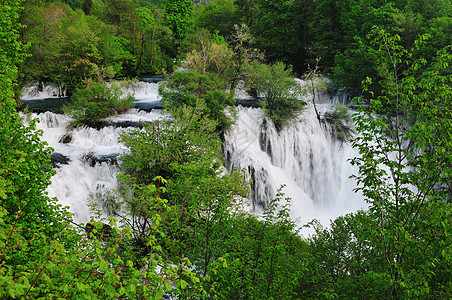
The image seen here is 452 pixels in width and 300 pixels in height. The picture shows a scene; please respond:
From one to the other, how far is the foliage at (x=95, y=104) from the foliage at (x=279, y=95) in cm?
888

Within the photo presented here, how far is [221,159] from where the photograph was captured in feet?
47.4

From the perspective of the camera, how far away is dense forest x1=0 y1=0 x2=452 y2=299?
406 centimetres

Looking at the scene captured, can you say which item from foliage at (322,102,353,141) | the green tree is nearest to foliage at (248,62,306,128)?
foliage at (322,102,353,141)

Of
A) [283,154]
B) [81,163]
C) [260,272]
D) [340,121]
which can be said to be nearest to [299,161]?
[283,154]

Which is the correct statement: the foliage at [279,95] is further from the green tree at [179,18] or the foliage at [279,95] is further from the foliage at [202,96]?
the green tree at [179,18]

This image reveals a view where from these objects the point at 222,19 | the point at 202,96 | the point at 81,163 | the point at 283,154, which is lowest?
the point at 283,154

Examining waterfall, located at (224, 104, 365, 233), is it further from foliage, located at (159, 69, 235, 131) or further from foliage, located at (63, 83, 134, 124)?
foliage, located at (63, 83, 134, 124)

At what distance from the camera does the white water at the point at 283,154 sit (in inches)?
593

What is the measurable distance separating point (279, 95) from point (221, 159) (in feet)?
24.2

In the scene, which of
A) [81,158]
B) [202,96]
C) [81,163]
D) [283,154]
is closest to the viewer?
[81,163]

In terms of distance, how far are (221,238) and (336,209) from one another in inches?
490

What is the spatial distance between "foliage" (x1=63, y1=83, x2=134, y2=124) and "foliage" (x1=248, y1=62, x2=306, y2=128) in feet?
29.1

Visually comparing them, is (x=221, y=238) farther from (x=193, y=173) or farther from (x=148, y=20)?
(x=148, y=20)

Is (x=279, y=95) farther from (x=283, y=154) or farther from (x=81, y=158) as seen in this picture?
(x=81, y=158)
